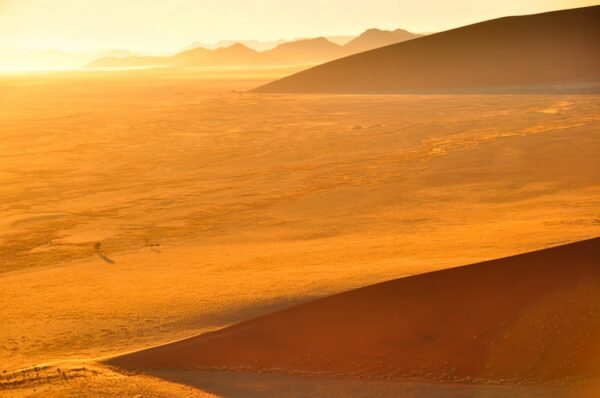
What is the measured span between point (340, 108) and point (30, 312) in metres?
28.3

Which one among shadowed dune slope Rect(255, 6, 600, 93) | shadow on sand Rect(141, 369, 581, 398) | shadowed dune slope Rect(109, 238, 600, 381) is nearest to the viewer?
shadow on sand Rect(141, 369, 581, 398)

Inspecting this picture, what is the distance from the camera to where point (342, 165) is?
17.3 m

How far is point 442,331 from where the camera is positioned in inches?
235

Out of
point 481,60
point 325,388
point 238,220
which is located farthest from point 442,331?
point 481,60

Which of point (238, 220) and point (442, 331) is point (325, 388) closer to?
point (442, 331)

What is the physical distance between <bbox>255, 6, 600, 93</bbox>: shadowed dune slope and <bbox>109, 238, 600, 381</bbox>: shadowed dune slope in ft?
142

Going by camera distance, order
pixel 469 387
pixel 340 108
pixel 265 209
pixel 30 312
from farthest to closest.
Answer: pixel 340 108 < pixel 265 209 < pixel 30 312 < pixel 469 387

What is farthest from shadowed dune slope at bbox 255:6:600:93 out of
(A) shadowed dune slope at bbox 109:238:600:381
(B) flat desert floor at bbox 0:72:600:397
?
(A) shadowed dune slope at bbox 109:238:600:381

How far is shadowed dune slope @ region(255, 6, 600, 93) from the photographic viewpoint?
164 ft

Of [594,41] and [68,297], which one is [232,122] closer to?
[68,297]

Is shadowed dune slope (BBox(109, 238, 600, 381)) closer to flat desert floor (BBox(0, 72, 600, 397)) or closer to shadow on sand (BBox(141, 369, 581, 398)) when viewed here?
shadow on sand (BBox(141, 369, 581, 398))

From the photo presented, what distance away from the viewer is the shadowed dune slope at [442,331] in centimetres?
552

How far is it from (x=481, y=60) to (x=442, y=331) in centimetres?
5020

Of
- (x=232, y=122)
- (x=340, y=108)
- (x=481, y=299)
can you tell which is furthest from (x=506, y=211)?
(x=340, y=108)
